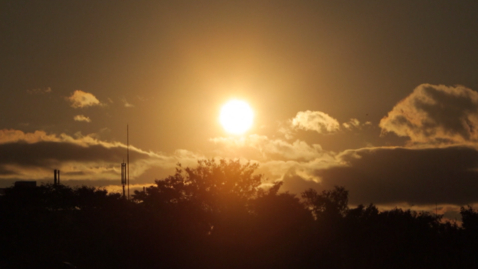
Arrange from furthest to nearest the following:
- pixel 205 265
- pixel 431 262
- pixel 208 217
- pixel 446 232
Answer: pixel 446 232, pixel 208 217, pixel 431 262, pixel 205 265

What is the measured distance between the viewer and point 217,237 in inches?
2207

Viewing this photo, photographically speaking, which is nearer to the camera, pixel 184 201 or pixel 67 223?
pixel 67 223

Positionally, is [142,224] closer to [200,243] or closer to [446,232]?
[200,243]

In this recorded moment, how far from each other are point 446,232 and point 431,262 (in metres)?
15.3

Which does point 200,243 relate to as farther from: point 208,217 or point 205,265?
point 208,217

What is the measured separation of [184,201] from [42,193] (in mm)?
21684

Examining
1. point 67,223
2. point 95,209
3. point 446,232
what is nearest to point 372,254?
point 446,232

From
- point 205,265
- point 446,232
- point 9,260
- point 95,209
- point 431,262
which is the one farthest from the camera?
point 95,209

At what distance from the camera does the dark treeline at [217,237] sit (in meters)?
51.3

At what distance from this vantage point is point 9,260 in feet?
154

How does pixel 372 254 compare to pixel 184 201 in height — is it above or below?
below

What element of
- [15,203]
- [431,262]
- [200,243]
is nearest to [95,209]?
[15,203]

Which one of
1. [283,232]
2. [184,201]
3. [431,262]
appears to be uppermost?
[184,201]

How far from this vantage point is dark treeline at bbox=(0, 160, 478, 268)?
5128 cm
